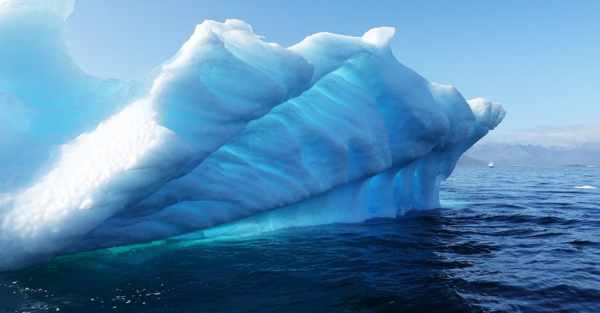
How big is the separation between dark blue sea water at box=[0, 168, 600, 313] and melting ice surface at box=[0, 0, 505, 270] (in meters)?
0.51

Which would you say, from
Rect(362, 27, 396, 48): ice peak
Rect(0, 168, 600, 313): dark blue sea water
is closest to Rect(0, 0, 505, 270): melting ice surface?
Rect(362, 27, 396, 48): ice peak

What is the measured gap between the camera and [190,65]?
17.7 ft

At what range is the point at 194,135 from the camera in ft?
17.3

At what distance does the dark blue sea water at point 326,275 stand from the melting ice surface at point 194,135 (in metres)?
0.51

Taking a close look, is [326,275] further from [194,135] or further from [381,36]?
[381,36]

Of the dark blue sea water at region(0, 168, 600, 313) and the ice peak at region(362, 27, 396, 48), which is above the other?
the ice peak at region(362, 27, 396, 48)

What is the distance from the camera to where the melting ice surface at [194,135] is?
178 inches

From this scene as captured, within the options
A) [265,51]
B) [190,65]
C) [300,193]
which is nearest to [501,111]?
[300,193]

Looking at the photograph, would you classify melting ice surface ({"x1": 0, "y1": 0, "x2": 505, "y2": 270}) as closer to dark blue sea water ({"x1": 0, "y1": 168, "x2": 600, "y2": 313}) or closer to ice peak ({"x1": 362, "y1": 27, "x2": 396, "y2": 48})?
ice peak ({"x1": 362, "y1": 27, "x2": 396, "y2": 48})

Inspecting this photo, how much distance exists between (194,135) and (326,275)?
2829mm

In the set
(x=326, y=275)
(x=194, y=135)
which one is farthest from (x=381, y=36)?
(x=326, y=275)

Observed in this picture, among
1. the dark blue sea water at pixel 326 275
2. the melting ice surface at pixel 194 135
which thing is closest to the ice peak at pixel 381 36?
the melting ice surface at pixel 194 135

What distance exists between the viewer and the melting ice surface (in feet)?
14.8

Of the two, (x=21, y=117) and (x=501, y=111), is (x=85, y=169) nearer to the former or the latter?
(x=21, y=117)
